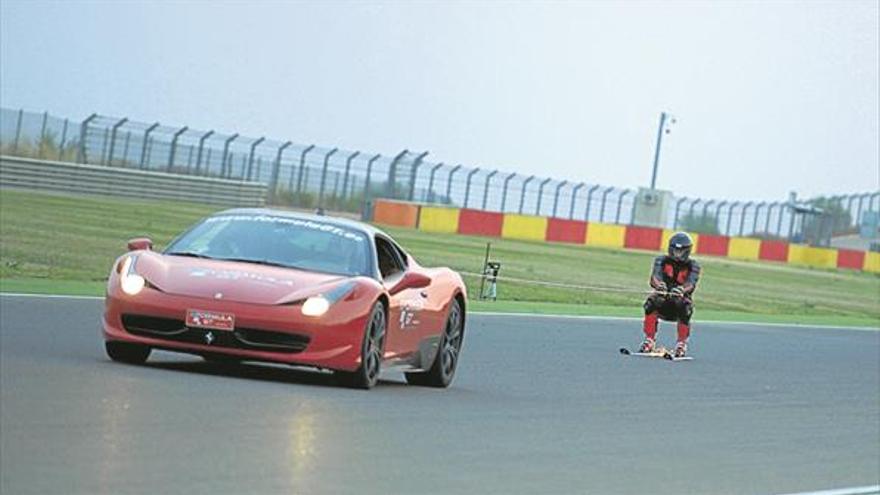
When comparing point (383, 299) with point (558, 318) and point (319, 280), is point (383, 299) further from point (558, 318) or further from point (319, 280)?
point (558, 318)

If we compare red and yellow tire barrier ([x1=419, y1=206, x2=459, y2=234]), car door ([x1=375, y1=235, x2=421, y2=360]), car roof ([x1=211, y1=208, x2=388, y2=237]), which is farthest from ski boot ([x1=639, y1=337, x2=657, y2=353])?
red and yellow tire barrier ([x1=419, y1=206, x2=459, y2=234])

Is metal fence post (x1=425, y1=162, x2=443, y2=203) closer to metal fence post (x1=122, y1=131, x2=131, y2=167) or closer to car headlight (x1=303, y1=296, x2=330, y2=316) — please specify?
metal fence post (x1=122, y1=131, x2=131, y2=167)

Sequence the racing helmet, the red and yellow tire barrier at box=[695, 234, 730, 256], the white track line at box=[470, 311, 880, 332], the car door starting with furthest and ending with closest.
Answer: the red and yellow tire barrier at box=[695, 234, 730, 256]
the white track line at box=[470, 311, 880, 332]
the racing helmet
the car door

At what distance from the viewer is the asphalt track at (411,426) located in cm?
923

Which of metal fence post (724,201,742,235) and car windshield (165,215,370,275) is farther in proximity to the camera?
metal fence post (724,201,742,235)

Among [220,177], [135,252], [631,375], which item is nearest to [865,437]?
[631,375]

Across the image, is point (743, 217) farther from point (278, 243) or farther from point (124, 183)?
point (278, 243)

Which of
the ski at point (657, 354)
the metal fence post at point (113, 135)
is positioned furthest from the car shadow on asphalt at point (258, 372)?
the metal fence post at point (113, 135)

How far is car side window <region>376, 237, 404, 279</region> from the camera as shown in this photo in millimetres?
14148

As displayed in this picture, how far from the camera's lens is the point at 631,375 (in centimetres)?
1833

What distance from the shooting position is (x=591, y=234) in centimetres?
6844

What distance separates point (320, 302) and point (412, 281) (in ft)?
4.42

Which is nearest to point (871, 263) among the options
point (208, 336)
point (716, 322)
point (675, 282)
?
point (716, 322)

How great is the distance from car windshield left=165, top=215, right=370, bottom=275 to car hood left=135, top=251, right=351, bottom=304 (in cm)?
29
